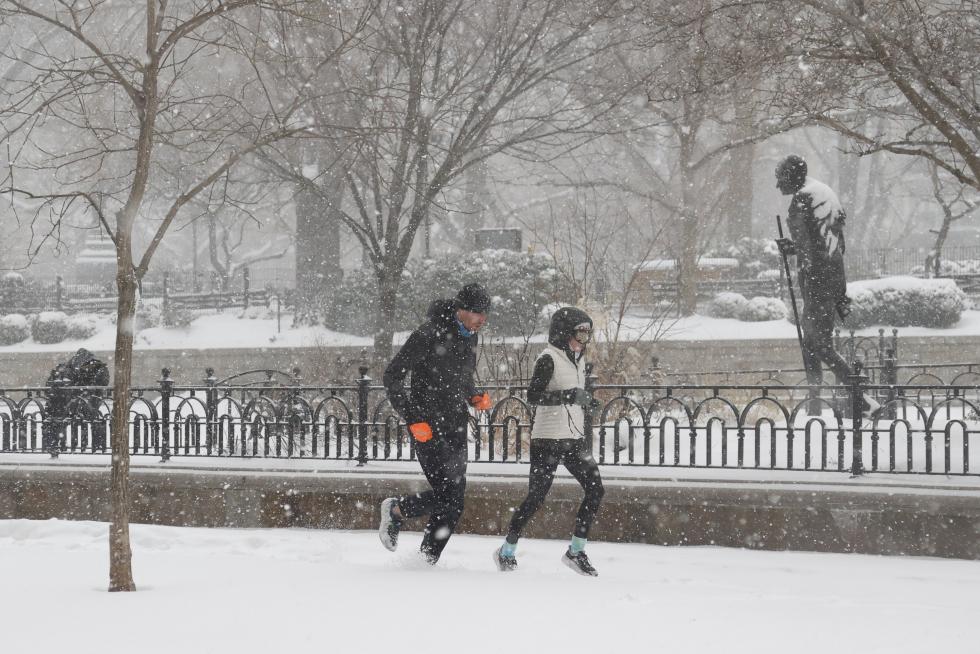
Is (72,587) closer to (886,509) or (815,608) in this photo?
(815,608)

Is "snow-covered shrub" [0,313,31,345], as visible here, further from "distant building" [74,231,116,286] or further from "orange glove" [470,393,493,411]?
"orange glove" [470,393,493,411]

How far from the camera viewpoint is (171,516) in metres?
9.31

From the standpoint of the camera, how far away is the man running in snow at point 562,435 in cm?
667

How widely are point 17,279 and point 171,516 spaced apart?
21.9 meters

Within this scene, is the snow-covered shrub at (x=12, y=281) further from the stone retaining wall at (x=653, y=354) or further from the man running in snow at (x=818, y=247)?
the man running in snow at (x=818, y=247)

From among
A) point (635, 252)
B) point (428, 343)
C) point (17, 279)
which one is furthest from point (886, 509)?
point (635, 252)

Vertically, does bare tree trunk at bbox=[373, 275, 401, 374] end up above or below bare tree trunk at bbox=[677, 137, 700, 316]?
below

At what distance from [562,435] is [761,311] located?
53.9ft

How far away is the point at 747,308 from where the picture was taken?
73.2 ft

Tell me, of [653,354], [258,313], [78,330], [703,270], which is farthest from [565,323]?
[78,330]

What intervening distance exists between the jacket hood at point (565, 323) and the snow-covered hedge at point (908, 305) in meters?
15.2

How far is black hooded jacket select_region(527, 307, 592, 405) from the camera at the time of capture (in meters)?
6.66

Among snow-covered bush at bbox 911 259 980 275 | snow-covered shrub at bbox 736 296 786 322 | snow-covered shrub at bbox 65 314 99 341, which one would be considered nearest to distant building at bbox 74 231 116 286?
snow-covered shrub at bbox 65 314 99 341

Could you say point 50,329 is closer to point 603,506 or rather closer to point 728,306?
point 728,306
